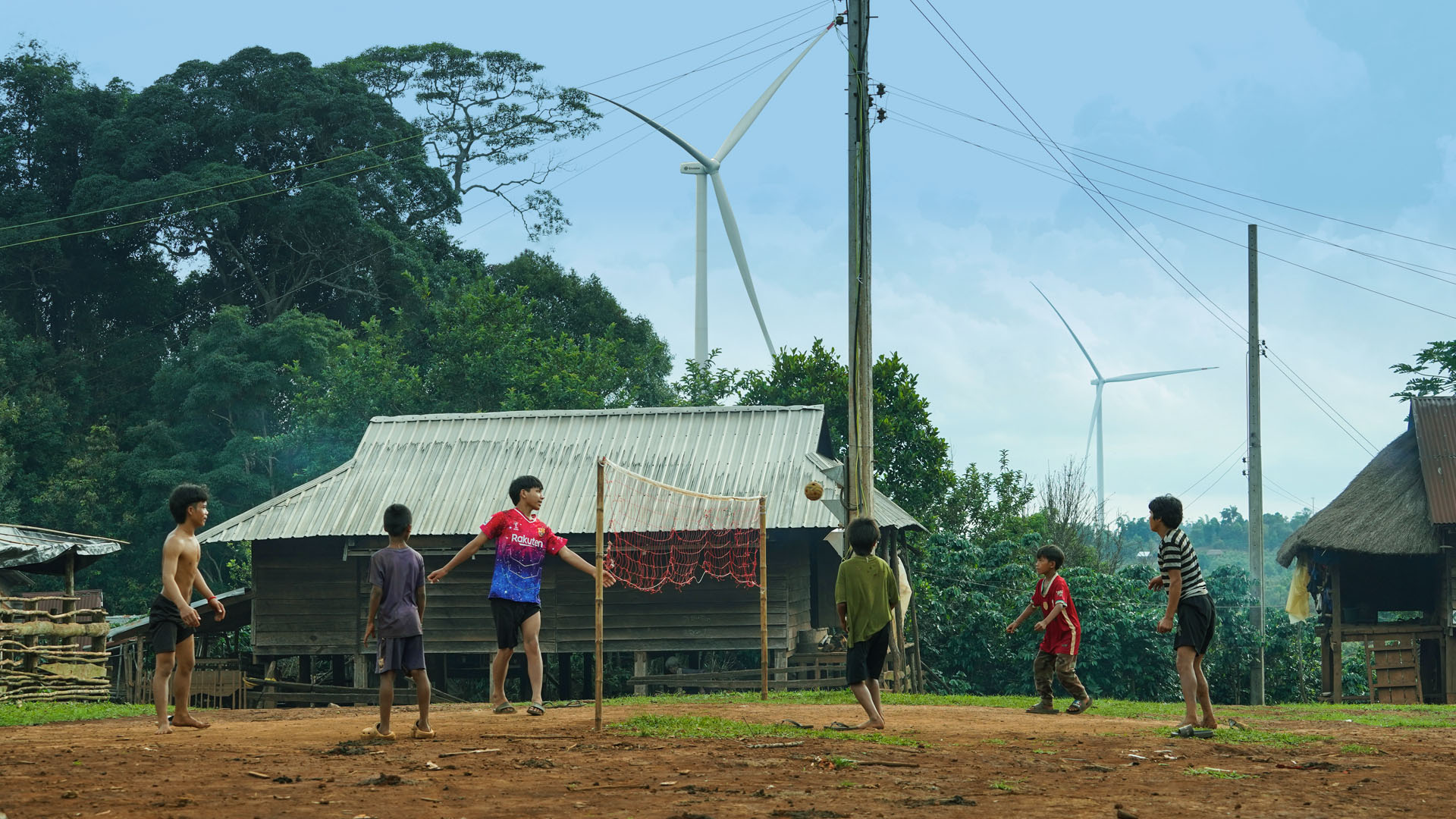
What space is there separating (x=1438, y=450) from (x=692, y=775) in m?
21.9

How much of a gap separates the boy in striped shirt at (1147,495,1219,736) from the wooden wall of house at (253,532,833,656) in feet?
40.7

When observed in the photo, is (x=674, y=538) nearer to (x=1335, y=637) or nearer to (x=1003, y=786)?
(x=1335, y=637)

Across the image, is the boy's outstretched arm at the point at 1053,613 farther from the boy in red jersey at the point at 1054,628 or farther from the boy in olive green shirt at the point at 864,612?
the boy in olive green shirt at the point at 864,612

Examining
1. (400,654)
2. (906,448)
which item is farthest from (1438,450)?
(400,654)

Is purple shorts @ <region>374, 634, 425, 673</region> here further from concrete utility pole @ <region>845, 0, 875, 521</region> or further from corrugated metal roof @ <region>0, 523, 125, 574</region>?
corrugated metal roof @ <region>0, 523, 125, 574</region>

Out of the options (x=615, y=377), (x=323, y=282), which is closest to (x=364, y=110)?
(x=323, y=282)

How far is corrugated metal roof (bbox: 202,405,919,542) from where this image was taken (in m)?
21.8

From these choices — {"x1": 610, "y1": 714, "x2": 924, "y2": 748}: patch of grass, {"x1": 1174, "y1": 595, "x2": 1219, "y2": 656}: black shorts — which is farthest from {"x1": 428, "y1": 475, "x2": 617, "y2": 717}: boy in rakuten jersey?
{"x1": 1174, "y1": 595, "x2": 1219, "y2": 656}: black shorts

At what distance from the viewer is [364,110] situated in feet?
144

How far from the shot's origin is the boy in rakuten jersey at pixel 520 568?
10.2 metres

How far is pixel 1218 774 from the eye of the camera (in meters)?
7.27

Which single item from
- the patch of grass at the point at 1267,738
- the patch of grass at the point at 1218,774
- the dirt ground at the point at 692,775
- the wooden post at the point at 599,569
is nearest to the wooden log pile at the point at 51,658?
the dirt ground at the point at 692,775

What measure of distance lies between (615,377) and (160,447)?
45.1 ft

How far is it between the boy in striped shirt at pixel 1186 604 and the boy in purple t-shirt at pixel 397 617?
4913 mm
